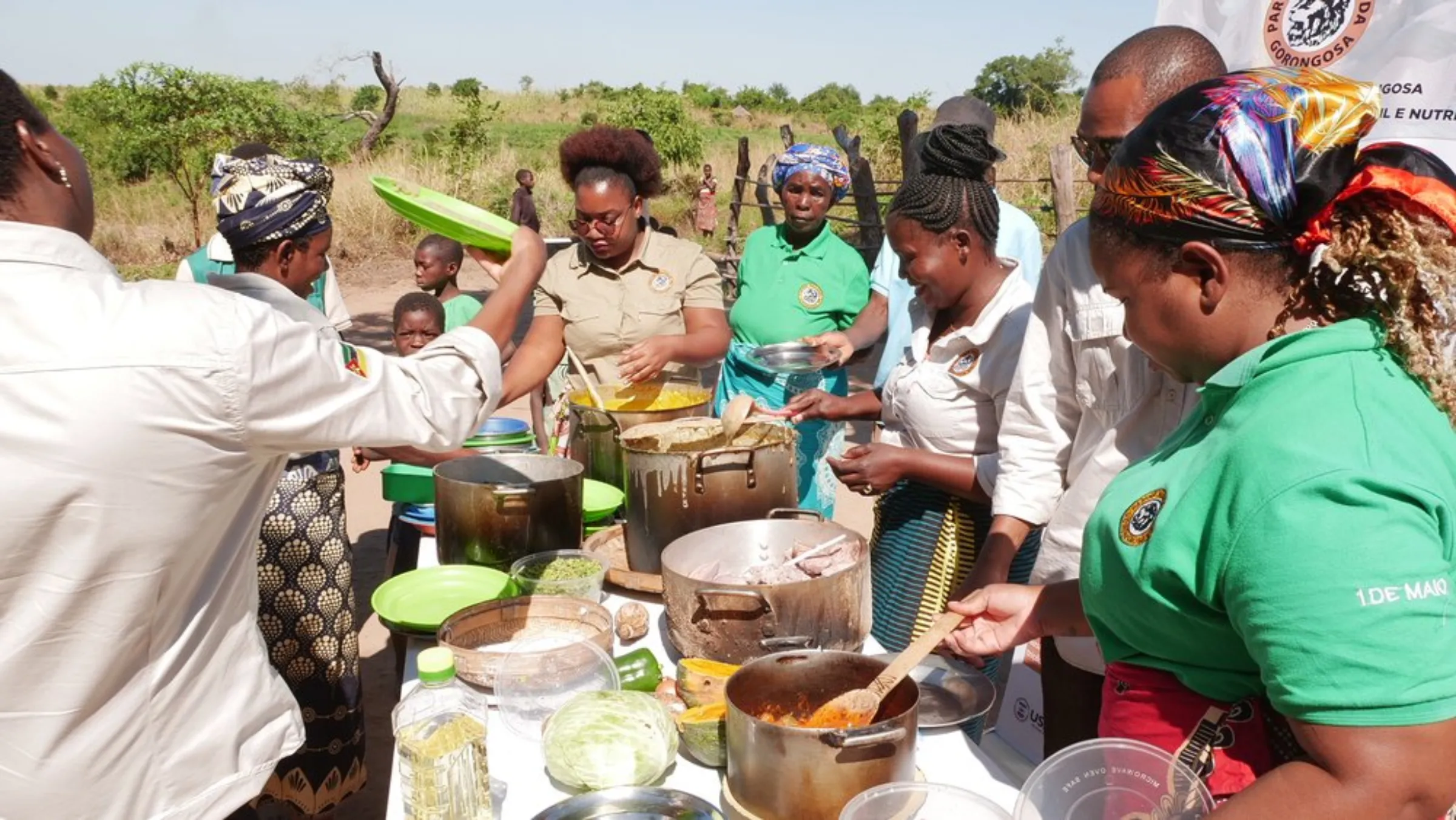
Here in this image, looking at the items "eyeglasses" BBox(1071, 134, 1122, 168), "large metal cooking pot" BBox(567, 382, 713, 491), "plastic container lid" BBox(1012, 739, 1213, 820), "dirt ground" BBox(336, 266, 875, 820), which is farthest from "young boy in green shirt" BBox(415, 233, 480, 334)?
"plastic container lid" BBox(1012, 739, 1213, 820)

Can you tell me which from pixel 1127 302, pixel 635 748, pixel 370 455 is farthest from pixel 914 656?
pixel 370 455

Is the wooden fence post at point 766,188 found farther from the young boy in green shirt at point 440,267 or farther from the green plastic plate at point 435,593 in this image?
the green plastic plate at point 435,593

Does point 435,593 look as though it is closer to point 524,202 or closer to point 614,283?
point 614,283

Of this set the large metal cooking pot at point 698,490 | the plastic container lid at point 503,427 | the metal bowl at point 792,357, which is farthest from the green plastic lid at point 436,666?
the metal bowl at point 792,357

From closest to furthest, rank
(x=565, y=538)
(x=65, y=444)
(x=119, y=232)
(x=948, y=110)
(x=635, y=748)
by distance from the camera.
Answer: (x=65, y=444)
(x=635, y=748)
(x=565, y=538)
(x=948, y=110)
(x=119, y=232)

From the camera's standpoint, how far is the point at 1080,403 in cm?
228

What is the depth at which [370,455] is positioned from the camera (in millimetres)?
4117

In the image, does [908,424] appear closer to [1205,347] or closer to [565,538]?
[565,538]

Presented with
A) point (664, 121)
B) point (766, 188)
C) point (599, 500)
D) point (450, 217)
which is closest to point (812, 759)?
point (450, 217)

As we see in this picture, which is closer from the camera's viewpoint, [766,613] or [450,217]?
[766,613]

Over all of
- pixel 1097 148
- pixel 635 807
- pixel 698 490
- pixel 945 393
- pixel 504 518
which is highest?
pixel 1097 148

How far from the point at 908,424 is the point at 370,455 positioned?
2372mm

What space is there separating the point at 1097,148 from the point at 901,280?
1745 mm

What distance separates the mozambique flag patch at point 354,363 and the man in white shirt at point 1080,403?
4.50 ft
